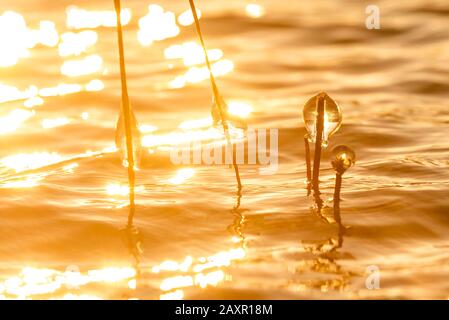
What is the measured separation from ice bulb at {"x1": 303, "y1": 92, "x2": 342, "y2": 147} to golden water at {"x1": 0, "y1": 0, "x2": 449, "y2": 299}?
1.50 ft

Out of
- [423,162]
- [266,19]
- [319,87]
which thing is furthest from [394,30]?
[423,162]

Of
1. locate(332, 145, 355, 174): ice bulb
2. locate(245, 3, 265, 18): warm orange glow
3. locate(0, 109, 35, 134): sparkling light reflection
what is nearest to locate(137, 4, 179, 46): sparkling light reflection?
locate(245, 3, 265, 18): warm orange glow

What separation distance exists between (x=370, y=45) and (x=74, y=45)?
3002mm

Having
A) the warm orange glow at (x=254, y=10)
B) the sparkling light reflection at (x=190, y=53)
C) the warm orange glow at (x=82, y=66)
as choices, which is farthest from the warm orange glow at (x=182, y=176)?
the warm orange glow at (x=254, y=10)

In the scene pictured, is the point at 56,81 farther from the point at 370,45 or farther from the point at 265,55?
the point at 370,45

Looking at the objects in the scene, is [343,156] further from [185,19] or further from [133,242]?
[185,19]

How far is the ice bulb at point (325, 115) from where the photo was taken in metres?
4.37

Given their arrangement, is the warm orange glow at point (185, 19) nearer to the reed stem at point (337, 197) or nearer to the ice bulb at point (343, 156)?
the reed stem at point (337, 197)

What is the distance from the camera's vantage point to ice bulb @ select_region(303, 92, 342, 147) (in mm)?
4367

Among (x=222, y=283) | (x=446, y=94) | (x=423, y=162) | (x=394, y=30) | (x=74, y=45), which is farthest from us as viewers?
(x=394, y=30)

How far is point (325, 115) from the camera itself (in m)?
4.48

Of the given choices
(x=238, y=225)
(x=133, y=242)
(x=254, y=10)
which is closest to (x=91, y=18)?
(x=254, y=10)

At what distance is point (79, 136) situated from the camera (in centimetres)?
655

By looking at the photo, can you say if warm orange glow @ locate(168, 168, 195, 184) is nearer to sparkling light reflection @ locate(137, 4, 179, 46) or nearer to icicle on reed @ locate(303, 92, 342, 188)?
icicle on reed @ locate(303, 92, 342, 188)
